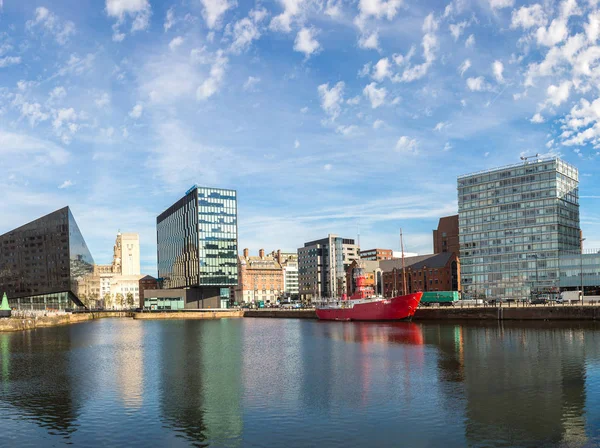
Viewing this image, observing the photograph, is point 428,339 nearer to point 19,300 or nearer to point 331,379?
point 331,379

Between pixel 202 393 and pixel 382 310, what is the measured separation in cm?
9656

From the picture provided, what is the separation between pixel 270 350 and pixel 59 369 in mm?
26472

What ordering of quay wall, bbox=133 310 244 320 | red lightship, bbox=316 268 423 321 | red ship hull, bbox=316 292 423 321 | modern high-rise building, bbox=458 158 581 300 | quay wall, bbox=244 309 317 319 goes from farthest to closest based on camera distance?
1. quay wall, bbox=133 310 244 320
2. modern high-rise building, bbox=458 158 581 300
3. quay wall, bbox=244 309 317 319
4. red lightship, bbox=316 268 423 321
5. red ship hull, bbox=316 292 423 321

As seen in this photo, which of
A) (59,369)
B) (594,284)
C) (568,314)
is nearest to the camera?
(59,369)

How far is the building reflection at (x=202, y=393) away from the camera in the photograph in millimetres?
34406

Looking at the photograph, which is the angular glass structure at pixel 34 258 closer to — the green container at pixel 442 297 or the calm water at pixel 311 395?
the calm water at pixel 311 395

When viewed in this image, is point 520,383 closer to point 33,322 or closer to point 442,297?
point 33,322

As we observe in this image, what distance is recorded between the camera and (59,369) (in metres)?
60.2

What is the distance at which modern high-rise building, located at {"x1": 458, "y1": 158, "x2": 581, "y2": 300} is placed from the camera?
184125 millimetres

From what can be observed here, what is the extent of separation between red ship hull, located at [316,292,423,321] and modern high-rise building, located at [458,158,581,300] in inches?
2553

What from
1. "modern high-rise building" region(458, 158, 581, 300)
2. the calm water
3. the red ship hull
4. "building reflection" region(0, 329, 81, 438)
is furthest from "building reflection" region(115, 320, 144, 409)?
"modern high-rise building" region(458, 158, 581, 300)

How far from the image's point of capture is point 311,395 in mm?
43719

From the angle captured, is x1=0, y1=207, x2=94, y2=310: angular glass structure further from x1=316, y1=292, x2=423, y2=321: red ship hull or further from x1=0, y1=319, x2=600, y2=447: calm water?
x1=0, y1=319, x2=600, y2=447: calm water

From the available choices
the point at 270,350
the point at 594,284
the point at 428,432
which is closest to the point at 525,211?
the point at 594,284
